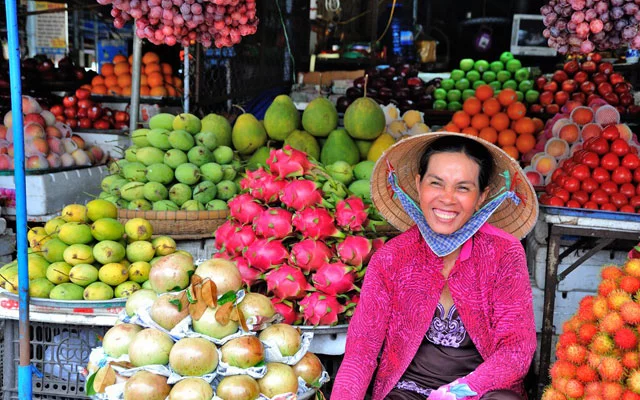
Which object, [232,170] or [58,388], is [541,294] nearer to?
[232,170]

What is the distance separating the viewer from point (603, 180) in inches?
114

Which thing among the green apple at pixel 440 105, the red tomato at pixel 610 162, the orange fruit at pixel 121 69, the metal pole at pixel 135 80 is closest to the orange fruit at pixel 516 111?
the red tomato at pixel 610 162

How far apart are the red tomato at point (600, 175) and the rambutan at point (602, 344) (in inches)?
56.2

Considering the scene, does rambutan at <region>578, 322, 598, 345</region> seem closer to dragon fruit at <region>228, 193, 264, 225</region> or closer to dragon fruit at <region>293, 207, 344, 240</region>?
dragon fruit at <region>293, 207, 344, 240</region>

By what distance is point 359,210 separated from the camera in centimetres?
221

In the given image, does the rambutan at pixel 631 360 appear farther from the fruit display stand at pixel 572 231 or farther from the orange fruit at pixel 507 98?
the orange fruit at pixel 507 98

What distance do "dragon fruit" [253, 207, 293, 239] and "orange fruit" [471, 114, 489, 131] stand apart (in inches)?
87.9

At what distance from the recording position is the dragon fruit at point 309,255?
2.08 m

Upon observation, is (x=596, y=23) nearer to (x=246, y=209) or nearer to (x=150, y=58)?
(x=246, y=209)

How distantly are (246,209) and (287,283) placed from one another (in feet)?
1.21

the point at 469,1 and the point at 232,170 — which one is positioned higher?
the point at 469,1

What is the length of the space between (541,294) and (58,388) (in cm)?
245

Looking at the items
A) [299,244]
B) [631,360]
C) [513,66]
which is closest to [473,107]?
[513,66]

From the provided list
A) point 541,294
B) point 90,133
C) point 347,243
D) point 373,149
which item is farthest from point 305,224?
point 90,133
